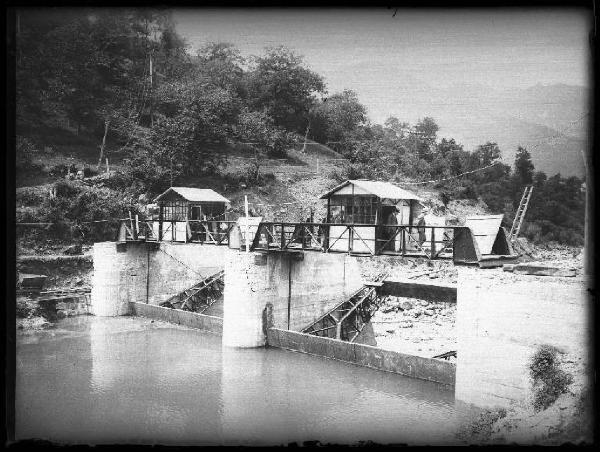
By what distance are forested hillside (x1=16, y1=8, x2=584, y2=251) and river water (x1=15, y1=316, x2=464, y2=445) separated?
13400 millimetres

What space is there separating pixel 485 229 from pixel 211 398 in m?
9.20

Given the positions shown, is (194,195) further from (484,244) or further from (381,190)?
(484,244)

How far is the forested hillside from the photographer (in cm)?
3088

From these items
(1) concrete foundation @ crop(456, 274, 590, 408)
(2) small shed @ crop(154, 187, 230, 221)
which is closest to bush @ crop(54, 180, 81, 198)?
(2) small shed @ crop(154, 187, 230, 221)

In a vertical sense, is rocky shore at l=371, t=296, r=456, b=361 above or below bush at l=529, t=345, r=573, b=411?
below

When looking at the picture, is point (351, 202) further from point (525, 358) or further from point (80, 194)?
point (80, 194)

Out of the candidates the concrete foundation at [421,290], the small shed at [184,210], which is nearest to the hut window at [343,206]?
the concrete foundation at [421,290]

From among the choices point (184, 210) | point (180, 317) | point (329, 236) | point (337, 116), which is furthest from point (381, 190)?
point (337, 116)

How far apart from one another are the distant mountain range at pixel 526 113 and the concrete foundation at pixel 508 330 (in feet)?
12.7

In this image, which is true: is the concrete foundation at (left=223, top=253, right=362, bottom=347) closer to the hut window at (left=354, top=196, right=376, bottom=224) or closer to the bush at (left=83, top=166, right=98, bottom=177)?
the hut window at (left=354, top=196, right=376, bottom=224)

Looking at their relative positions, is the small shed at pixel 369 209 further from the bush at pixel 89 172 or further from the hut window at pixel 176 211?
the bush at pixel 89 172

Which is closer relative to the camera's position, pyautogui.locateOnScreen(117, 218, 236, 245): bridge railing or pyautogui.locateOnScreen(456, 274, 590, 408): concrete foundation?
pyautogui.locateOnScreen(456, 274, 590, 408): concrete foundation

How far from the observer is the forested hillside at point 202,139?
3088cm

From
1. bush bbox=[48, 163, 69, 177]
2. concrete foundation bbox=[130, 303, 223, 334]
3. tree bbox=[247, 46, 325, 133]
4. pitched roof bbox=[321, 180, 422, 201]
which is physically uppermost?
tree bbox=[247, 46, 325, 133]
